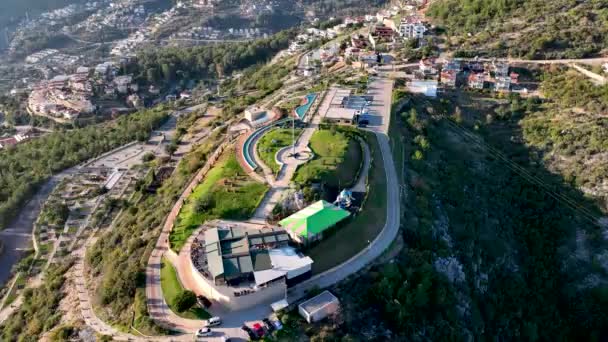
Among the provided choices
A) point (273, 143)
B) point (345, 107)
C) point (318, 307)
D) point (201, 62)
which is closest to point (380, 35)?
point (345, 107)

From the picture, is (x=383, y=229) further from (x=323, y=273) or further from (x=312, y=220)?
(x=323, y=273)

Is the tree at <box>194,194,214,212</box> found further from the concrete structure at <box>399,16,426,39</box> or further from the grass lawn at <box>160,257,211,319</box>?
the concrete structure at <box>399,16,426,39</box>

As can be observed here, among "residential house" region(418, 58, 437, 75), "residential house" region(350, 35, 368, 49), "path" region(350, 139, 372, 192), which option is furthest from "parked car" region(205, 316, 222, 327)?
"residential house" region(350, 35, 368, 49)

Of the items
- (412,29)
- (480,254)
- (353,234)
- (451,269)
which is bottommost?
(480,254)

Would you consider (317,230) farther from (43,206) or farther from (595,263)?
(43,206)

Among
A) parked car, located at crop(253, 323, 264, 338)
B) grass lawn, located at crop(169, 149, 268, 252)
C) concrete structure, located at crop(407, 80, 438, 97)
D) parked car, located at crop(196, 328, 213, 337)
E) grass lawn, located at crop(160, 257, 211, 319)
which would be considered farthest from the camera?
concrete structure, located at crop(407, 80, 438, 97)

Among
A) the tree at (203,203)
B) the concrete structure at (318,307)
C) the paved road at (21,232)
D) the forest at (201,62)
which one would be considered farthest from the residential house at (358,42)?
the concrete structure at (318,307)
